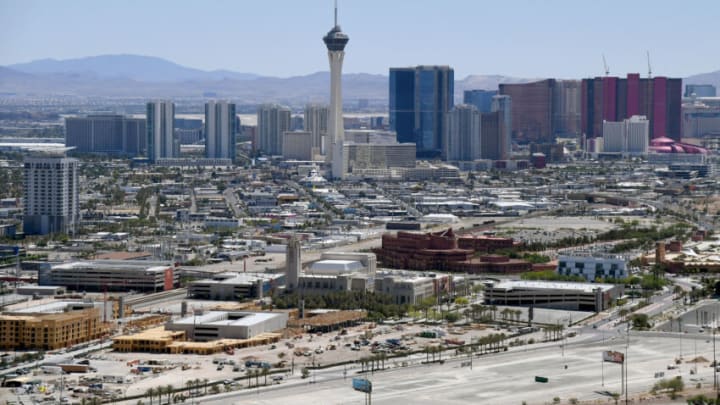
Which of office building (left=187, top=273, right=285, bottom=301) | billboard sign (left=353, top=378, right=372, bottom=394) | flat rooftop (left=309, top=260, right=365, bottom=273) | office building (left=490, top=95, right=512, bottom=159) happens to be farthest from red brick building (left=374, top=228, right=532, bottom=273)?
office building (left=490, top=95, right=512, bottom=159)

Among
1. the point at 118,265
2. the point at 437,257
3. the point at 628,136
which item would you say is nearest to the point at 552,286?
the point at 437,257

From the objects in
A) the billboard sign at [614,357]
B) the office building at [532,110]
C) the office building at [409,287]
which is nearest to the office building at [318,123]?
the office building at [532,110]

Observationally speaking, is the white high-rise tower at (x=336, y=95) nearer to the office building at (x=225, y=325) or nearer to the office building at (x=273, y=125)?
the office building at (x=273, y=125)

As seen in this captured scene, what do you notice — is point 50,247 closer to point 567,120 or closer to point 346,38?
point 346,38

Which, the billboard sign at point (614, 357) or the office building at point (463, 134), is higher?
the office building at point (463, 134)

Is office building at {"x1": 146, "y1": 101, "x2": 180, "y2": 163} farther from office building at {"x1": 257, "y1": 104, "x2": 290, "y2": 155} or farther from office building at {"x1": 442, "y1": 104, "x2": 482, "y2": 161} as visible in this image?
office building at {"x1": 442, "y1": 104, "x2": 482, "y2": 161}

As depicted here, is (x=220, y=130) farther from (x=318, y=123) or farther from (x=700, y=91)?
(x=700, y=91)

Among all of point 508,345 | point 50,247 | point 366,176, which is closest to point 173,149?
point 366,176
